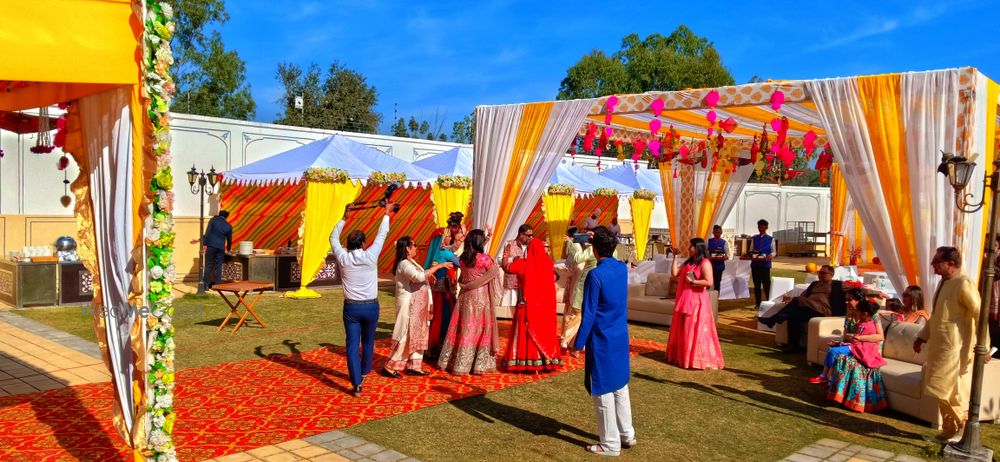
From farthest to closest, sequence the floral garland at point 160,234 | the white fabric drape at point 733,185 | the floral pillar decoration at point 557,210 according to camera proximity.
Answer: the floral pillar decoration at point 557,210, the white fabric drape at point 733,185, the floral garland at point 160,234

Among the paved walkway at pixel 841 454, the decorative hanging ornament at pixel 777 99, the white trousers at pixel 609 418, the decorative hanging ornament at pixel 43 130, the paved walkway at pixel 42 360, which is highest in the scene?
the decorative hanging ornament at pixel 777 99

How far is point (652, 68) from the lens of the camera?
42.9 meters

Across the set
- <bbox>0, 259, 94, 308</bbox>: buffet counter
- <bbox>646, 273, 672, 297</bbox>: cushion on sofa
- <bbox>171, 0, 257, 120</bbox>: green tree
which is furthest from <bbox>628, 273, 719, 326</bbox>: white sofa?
<bbox>171, 0, 257, 120</bbox>: green tree

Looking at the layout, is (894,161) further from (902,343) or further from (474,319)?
(474,319)

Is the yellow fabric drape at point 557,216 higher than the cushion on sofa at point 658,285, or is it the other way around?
the yellow fabric drape at point 557,216

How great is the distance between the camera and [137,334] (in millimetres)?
3555

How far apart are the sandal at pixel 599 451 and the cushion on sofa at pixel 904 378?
2572 mm

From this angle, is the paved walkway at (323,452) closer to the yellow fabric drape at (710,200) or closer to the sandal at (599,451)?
the sandal at (599,451)

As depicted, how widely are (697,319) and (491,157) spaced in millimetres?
3220

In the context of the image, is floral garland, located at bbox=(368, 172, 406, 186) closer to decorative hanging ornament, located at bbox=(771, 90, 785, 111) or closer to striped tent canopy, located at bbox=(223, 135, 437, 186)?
striped tent canopy, located at bbox=(223, 135, 437, 186)

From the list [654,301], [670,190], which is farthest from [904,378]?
[670,190]

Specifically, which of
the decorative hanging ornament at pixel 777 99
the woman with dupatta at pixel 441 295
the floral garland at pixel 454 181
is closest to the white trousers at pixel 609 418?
the woman with dupatta at pixel 441 295

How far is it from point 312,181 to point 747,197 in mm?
20653

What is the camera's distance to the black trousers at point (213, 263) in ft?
38.7
